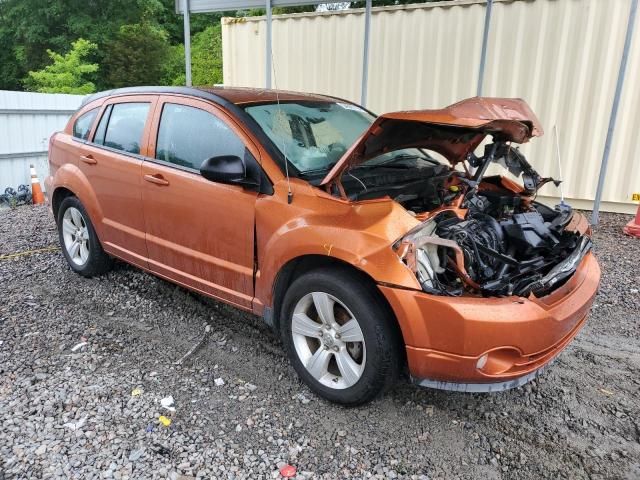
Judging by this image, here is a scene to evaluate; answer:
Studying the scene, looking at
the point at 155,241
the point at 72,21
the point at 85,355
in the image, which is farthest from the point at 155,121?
the point at 72,21

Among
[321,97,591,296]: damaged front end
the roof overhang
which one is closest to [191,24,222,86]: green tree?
the roof overhang

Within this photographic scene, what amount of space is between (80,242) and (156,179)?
160cm

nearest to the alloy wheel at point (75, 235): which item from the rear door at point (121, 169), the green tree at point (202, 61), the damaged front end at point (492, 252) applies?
the rear door at point (121, 169)

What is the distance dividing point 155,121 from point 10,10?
26992 millimetres

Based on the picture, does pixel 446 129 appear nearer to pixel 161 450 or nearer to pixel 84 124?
pixel 161 450

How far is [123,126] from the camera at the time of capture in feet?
14.1

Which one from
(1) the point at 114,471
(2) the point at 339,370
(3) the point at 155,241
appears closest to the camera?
(1) the point at 114,471

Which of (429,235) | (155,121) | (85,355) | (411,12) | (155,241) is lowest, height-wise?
(85,355)

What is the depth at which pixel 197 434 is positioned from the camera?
9.11ft

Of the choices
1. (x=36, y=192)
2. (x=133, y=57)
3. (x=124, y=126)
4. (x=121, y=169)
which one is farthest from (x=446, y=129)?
(x=133, y=57)

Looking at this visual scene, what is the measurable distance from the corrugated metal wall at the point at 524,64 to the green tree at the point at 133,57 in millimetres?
17308

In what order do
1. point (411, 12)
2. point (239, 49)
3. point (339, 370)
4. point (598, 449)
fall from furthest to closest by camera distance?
point (239, 49)
point (411, 12)
point (339, 370)
point (598, 449)

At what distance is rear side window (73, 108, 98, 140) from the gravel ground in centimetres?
160

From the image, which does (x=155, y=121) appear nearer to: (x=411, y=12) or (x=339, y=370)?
(x=339, y=370)
